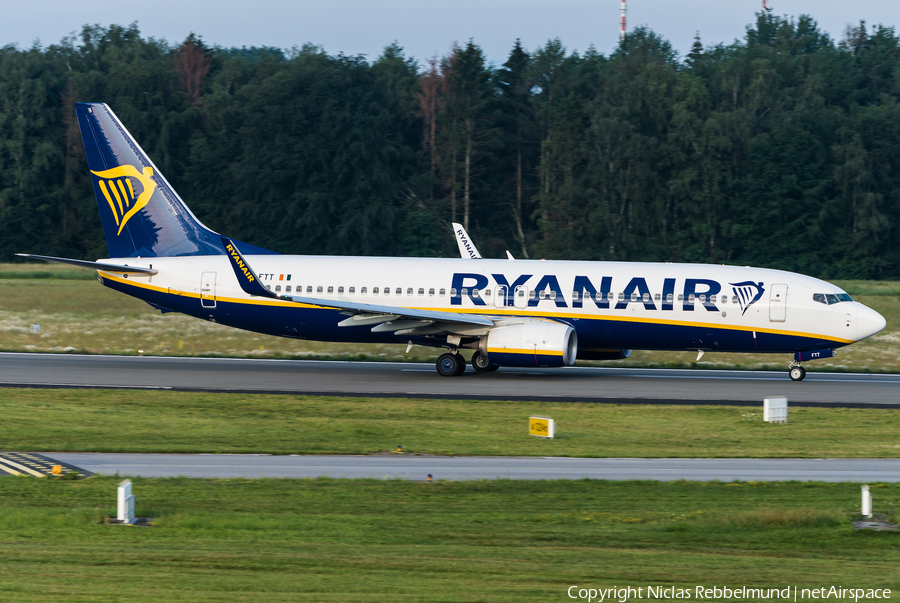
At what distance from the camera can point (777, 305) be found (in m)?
31.8

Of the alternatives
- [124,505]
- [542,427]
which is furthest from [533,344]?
[124,505]

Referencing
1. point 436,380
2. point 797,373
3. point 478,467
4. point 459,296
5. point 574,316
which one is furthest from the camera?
point 459,296

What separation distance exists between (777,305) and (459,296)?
33.3 ft

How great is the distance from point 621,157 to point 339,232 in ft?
78.7

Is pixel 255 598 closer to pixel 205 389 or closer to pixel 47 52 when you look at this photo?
pixel 205 389

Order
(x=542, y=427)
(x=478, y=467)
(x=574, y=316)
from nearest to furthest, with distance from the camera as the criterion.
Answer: (x=478, y=467) → (x=542, y=427) → (x=574, y=316)

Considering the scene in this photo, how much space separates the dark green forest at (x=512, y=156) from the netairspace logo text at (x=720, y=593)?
6912 centimetres

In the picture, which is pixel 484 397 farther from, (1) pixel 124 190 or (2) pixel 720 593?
(2) pixel 720 593

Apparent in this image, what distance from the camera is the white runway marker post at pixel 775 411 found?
2416cm

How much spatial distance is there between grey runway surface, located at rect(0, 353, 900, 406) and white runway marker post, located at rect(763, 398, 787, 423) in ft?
12.2

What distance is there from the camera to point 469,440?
858 inches

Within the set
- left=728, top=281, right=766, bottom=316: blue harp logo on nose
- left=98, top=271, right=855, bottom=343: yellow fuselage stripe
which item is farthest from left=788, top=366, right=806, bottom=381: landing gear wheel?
left=728, top=281, right=766, bottom=316: blue harp logo on nose

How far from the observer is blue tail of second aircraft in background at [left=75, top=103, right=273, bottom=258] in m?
36.6

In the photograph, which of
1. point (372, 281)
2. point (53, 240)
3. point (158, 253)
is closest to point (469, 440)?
point (372, 281)
